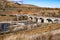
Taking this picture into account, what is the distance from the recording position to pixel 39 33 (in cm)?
1148

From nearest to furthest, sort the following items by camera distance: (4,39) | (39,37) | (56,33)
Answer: (4,39) < (39,37) < (56,33)

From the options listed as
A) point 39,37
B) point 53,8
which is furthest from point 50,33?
point 53,8

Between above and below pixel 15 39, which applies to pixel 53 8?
below

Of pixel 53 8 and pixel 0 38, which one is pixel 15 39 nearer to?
pixel 0 38

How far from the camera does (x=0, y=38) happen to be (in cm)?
1031

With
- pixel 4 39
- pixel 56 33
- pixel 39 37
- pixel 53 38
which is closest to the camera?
pixel 4 39

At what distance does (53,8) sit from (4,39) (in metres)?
30.4

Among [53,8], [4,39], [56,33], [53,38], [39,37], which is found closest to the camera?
[4,39]

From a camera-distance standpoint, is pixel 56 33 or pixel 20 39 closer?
pixel 20 39

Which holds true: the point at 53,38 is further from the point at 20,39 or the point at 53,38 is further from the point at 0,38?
the point at 0,38

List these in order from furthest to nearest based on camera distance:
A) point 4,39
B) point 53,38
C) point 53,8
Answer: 1. point 53,8
2. point 53,38
3. point 4,39

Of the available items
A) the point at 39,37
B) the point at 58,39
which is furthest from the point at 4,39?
the point at 58,39

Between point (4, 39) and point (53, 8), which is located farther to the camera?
point (53, 8)

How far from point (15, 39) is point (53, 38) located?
2.61 metres
